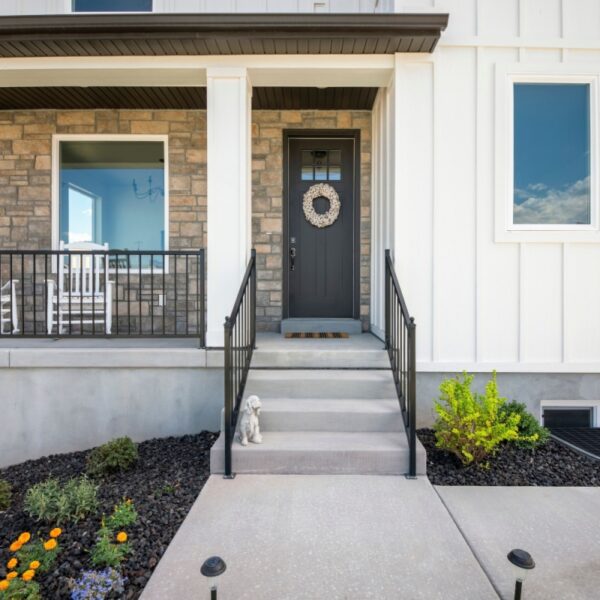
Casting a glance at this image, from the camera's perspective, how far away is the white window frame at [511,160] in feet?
12.1

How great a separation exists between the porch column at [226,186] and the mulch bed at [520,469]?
2.07 metres

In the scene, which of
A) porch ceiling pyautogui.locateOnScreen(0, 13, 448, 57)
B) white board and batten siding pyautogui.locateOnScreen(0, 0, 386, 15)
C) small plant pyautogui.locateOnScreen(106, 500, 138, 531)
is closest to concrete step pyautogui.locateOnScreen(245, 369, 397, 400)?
small plant pyautogui.locateOnScreen(106, 500, 138, 531)

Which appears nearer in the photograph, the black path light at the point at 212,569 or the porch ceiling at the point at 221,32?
the black path light at the point at 212,569

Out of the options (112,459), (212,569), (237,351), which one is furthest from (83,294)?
(212,569)

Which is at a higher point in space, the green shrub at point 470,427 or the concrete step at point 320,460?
the green shrub at point 470,427

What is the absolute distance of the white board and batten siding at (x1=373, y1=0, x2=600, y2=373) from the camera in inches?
146

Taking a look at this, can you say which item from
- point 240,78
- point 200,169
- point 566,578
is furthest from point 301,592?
point 200,169

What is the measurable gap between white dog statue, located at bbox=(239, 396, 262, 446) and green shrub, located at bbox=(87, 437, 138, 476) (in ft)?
2.73

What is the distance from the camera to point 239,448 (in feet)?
9.25

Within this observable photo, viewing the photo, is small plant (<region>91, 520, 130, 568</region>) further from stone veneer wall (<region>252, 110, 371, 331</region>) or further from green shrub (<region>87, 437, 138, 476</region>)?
stone veneer wall (<region>252, 110, 371, 331</region>)

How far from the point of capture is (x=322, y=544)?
2053 millimetres

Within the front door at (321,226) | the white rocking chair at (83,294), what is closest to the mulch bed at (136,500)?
the white rocking chair at (83,294)

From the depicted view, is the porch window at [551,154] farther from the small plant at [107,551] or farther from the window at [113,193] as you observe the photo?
the window at [113,193]

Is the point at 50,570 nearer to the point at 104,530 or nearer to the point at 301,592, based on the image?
the point at 104,530
